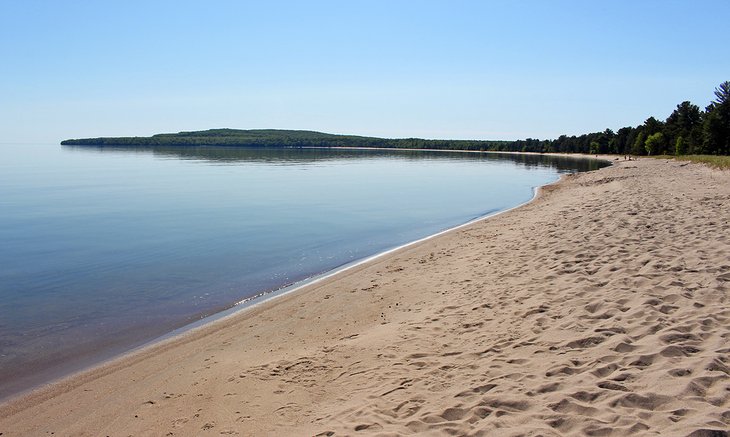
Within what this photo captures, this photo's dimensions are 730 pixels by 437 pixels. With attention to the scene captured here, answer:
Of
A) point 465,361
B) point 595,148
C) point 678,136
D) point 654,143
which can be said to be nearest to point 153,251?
point 465,361

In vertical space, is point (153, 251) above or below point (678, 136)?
below

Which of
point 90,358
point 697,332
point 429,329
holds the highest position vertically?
point 697,332

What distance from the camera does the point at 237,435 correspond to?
230 inches

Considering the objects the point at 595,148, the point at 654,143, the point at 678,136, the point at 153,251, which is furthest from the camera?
the point at 595,148

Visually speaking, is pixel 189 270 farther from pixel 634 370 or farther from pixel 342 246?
pixel 634 370

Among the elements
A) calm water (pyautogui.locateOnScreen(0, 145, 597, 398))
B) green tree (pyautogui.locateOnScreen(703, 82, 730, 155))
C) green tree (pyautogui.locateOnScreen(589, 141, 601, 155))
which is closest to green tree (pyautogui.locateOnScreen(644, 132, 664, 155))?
green tree (pyautogui.locateOnScreen(703, 82, 730, 155))

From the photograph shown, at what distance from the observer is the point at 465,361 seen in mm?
6836

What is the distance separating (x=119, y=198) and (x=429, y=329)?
114ft

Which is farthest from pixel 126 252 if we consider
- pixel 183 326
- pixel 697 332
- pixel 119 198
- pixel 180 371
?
pixel 119 198

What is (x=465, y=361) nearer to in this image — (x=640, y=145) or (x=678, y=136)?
(x=678, y=136)

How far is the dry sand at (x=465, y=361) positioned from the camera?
5250 millimetres

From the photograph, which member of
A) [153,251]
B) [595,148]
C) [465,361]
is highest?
[595,148]

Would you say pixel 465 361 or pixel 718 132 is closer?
pixel 465 361

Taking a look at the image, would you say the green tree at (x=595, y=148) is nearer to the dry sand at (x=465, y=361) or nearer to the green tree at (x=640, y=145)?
the green tree at (x=640, y=145)
